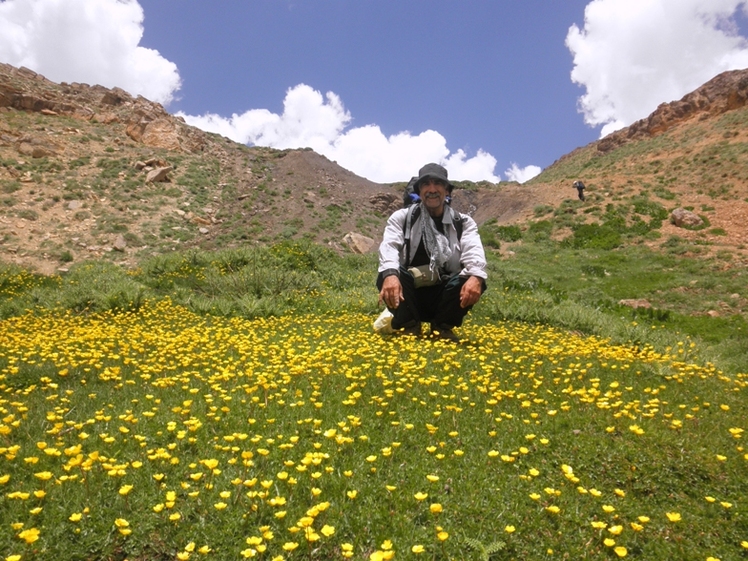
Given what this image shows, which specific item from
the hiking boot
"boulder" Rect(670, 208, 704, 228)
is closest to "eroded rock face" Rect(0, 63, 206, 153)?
"boulder" Rect(670, 208, 704, 228)

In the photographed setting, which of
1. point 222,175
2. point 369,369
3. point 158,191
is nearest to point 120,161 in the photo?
point 158,191

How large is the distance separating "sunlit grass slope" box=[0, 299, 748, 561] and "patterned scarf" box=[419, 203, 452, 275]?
1124 millimetres

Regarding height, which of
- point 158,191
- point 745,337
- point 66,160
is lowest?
point 745,337

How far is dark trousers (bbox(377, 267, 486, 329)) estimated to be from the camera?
505 centimetres

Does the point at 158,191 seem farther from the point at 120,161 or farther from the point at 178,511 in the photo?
the point at 178,511

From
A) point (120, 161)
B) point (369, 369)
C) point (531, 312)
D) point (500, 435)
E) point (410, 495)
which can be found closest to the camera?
point (410, 495)

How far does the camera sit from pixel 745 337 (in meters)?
7.32

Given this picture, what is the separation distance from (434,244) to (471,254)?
44 centimetres

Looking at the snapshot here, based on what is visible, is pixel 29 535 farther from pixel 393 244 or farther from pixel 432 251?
pixel 432 251

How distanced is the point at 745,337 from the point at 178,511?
8937mm

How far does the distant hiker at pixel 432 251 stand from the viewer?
16.4 ft

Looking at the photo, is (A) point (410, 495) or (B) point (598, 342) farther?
(B) point (598, 342)

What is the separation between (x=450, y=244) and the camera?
516 cm

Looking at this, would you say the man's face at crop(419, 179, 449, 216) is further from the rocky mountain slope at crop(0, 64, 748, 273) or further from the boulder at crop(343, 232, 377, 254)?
the boulder at crop(343, 232, 377, 254)
